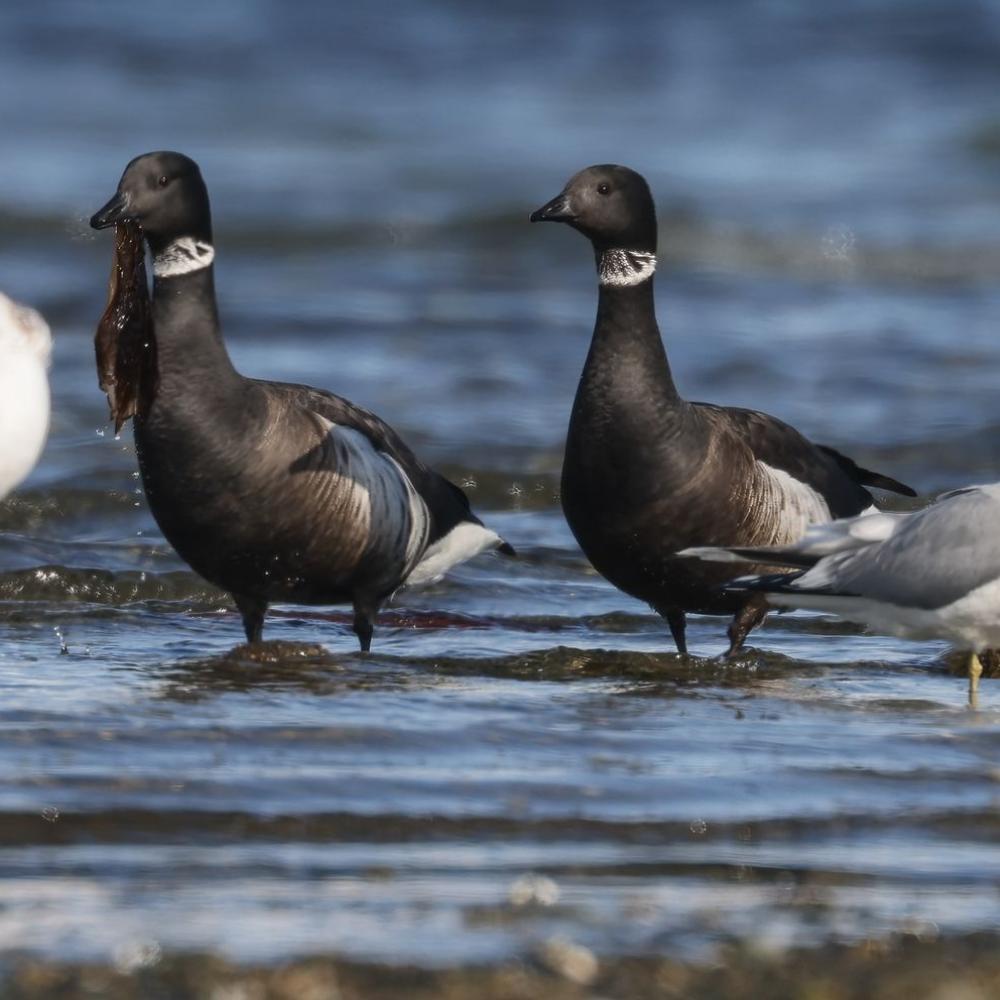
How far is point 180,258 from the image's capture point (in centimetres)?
705

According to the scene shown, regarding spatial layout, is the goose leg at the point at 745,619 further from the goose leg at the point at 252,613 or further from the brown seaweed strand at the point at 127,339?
the brown seaweed strand at the point at 127,339

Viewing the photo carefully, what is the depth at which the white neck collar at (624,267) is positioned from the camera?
736 cm

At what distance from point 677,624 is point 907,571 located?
1151mm

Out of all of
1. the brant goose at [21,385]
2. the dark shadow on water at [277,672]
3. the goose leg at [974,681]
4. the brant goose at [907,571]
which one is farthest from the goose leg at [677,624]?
the brant goose at [21,385]

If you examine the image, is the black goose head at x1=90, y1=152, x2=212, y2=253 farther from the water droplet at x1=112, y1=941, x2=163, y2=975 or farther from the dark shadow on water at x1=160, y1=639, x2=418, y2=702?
the water droplet at x1=112, y1=941, x2=163, y2=975

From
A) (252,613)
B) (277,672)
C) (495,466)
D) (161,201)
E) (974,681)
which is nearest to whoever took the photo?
(974,681)

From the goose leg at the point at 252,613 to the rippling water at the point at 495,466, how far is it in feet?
0.65

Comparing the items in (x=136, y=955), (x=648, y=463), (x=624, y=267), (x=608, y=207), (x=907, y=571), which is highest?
(x=608, y=207)

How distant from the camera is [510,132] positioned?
76.8 ft

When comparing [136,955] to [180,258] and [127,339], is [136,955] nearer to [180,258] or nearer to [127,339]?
[127,339]

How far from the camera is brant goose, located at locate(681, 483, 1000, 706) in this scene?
637cm

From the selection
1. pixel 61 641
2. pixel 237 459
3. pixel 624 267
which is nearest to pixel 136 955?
pixel 237 459

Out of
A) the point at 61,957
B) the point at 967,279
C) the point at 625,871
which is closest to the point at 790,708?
the point at 625,871

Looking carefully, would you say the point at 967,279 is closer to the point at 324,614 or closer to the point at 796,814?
the point at 324,614
